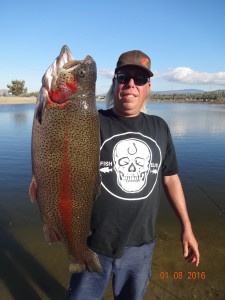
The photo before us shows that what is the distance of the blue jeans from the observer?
259cm

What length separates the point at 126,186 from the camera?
8.39 ft

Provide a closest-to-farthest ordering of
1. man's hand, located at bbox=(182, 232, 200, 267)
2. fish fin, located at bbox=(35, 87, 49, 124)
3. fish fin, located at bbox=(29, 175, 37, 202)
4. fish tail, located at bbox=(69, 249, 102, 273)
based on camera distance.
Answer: fish fin, located at bbox=(35, 87, 49, 124)
fish fin, located at bbox=(29, 175, 37, 202)
fish tail, located at bbox=(69, 249, 102, 273)
man's hand, located at bbox=(182, 232, 200, 267)

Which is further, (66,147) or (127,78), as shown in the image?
(127,78)

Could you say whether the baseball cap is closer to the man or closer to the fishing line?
the man

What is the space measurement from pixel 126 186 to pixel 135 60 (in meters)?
1.12

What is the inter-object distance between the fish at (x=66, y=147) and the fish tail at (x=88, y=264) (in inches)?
7.6

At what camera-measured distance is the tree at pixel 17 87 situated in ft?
327

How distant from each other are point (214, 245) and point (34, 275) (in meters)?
3.55

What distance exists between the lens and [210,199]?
8.41m

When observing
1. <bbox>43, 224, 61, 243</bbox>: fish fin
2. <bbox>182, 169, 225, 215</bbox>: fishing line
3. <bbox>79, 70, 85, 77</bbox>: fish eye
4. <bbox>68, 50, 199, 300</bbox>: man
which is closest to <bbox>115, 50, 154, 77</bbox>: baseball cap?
<bbox>68, 50, 199, 300</bbox>: man
